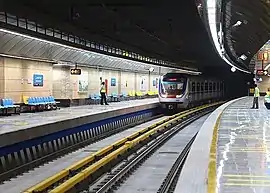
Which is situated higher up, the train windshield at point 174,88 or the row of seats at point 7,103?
the train windshield at point 174,88

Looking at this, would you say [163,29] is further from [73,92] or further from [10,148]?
[10,148]

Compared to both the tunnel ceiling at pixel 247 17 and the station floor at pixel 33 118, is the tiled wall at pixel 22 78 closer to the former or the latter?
the station floor at pixel 33 118

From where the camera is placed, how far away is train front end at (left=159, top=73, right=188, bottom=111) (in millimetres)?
32656

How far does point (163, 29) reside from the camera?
24609mm

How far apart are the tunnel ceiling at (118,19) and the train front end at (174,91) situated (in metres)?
3.91

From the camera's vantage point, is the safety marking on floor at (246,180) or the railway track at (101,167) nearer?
the safety marking on floor at (246,180)

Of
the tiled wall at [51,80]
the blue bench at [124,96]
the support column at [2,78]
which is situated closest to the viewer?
the support column at [2,78]

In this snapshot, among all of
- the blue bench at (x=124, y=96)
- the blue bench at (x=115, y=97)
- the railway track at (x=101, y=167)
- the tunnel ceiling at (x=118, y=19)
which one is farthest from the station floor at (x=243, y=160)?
the blue bench at (x=124, y=96)

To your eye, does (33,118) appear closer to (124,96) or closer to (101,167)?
(101,167)

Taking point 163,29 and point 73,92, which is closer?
point 163,29

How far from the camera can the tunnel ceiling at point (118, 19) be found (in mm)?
16750

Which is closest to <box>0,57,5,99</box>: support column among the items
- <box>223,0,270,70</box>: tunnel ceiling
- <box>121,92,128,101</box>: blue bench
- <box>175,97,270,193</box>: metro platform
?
<box>223,0,270,70</box>: tunnel ceiling

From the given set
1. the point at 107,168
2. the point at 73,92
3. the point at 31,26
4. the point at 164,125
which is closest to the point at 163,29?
the point at 164,125

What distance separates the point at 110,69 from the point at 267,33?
603 inches
